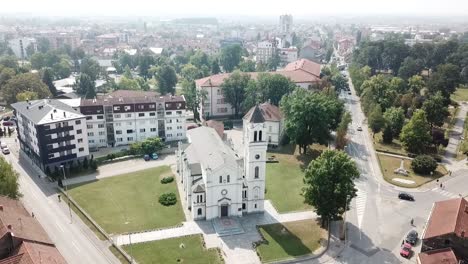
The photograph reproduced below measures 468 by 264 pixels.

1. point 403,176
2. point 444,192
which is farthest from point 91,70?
point 444,192

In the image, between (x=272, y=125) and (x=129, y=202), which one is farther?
(x=272, y=125)

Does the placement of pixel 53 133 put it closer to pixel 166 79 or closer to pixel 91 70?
pixel 166 79

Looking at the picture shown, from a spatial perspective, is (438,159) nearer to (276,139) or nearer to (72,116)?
(276,139)

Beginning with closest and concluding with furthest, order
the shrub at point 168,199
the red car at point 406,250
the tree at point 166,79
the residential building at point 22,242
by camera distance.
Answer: the residential building at point 22,242 < the red car at point 406,250 < the shrub at point 168,199 < the tree at point 166,79

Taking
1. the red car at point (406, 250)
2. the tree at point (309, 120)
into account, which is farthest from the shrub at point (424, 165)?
the red car at point (406, 250)

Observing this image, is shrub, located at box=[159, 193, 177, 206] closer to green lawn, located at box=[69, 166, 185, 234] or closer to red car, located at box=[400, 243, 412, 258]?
green lawn, located at box=[69, 166, 185, 234]

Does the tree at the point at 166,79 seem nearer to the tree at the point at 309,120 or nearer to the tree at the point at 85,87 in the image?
the tree at the point at 85,87

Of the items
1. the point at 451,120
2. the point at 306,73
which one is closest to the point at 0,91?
the point at 306,73
